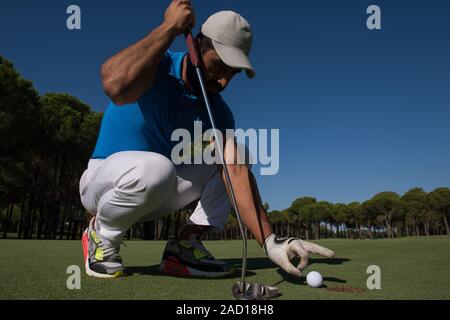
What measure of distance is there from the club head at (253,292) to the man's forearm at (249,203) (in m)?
0.62

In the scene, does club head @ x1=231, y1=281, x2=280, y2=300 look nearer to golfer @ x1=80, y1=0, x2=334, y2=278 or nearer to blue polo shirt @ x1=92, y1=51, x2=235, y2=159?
golfer @ x1=80, y1=0, x2=334, y2=278

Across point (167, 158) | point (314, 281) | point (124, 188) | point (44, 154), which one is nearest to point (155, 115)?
point (167, 158)

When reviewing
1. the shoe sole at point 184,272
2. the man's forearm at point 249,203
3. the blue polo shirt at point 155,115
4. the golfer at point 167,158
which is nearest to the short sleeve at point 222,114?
the golfer at point 167,158

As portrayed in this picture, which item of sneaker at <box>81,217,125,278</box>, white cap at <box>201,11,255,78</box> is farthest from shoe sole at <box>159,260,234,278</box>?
white cap at <box>201,11,255,78</box>

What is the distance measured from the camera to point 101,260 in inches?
105

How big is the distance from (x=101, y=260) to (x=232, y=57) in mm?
1816

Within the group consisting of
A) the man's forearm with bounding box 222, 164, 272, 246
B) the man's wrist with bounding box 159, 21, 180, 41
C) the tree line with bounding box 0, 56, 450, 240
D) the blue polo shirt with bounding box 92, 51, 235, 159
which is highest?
the tree line with bounding box 0, 56, 450, 240

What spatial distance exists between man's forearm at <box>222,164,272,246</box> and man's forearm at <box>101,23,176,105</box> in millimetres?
990

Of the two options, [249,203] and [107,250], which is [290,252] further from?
[107,250]

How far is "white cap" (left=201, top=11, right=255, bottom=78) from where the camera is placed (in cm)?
255

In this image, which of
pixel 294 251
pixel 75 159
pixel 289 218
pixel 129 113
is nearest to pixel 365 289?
pixel 294 251

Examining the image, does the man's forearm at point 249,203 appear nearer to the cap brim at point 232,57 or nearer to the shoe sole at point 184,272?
the shoe sole at point 184,272

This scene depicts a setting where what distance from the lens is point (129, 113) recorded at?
2744mm
